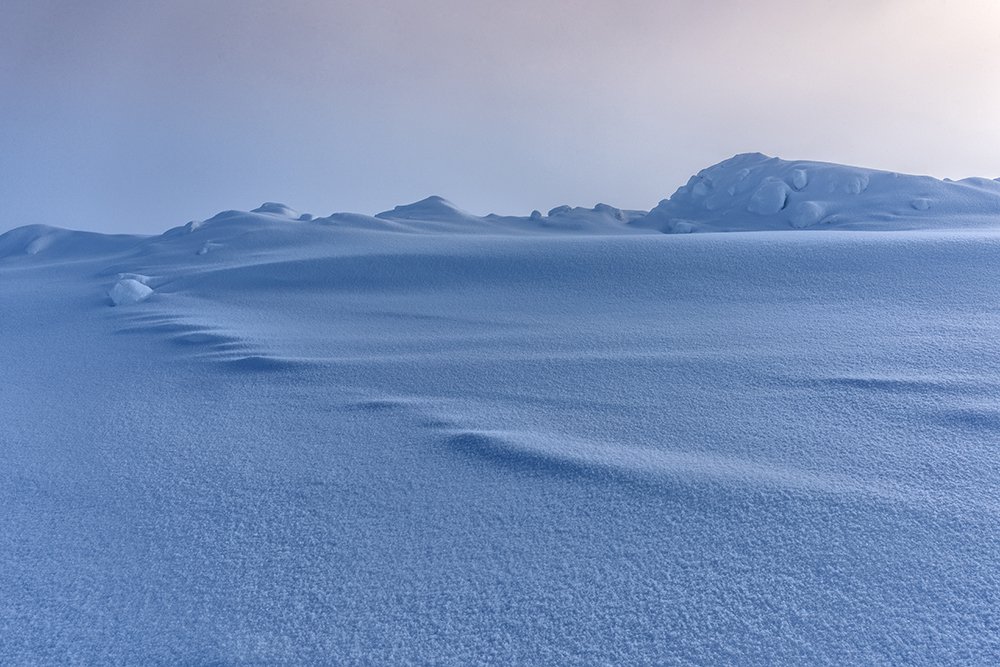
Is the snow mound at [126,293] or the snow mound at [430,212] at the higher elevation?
the snow mound at [430,212]

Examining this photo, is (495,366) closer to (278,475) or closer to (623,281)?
(278,475)

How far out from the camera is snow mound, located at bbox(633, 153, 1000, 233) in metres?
7.66

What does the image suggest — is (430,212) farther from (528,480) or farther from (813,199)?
(528,480)

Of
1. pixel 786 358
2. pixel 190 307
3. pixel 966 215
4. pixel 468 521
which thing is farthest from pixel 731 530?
pixel 966 215

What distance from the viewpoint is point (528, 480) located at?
1742mm

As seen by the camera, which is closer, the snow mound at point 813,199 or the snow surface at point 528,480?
the snow surface at point 528,480

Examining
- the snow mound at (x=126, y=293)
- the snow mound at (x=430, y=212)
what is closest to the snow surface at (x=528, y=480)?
the snow mound at (x=126, y=293)

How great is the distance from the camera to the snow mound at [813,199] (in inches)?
302

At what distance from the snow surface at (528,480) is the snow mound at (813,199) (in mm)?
4175

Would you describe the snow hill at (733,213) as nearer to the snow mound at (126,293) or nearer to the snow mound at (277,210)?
the snow mound at (277,210)

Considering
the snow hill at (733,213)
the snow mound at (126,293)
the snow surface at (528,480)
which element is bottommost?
the snow surface at (528,480)

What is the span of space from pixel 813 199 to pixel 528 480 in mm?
9516

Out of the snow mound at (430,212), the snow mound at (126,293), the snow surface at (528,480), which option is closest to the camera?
the snow surface at (528,480)

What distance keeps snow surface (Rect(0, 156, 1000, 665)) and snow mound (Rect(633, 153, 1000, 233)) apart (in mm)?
4175
